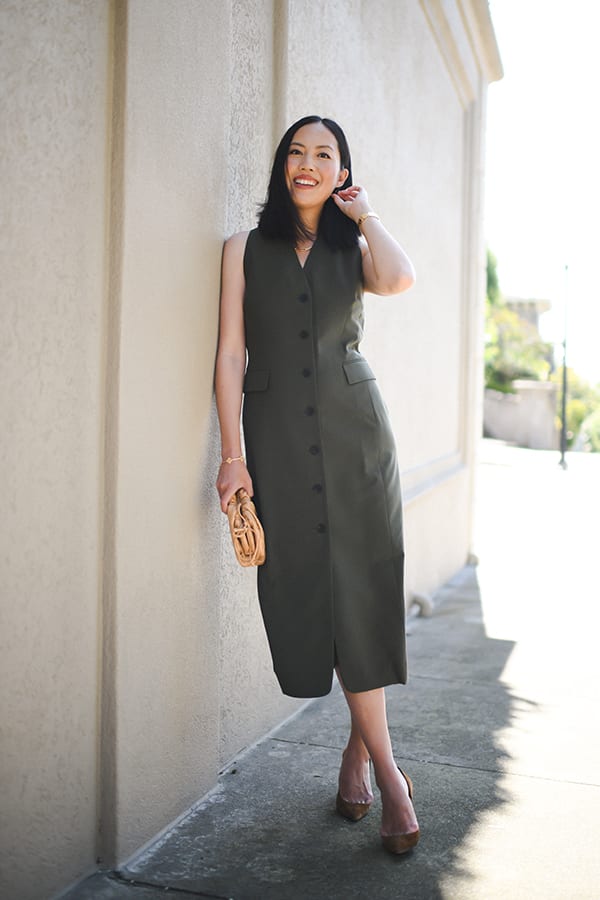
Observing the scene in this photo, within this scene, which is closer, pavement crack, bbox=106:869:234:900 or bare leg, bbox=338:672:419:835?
pavement crack, bbox=106:869:234:900

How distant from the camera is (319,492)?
2932mm

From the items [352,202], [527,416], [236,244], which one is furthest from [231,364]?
[527,416]

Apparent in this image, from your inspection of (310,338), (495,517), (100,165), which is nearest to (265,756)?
(310,338)

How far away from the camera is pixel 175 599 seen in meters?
2.93

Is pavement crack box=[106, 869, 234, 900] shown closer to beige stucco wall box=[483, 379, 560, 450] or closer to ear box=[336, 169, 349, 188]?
ear box=[336, 169, 349, 188]

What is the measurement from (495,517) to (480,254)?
4.36 m

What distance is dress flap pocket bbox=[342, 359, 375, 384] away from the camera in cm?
300

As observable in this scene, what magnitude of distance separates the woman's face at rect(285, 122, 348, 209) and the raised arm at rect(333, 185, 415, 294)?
0.19 feet

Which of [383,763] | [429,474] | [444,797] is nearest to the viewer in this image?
[383,763]

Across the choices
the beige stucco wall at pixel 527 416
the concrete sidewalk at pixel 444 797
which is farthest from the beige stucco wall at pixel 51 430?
the beige stucco wall at pixel 527 416

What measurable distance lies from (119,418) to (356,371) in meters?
0.80

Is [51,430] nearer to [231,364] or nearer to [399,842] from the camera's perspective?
[231,364]

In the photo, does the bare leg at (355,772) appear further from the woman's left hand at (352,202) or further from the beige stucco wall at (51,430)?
the woman's left hand at (352,202)

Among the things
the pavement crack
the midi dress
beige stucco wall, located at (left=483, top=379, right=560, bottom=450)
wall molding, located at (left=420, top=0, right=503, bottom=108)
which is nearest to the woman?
the midi dress
